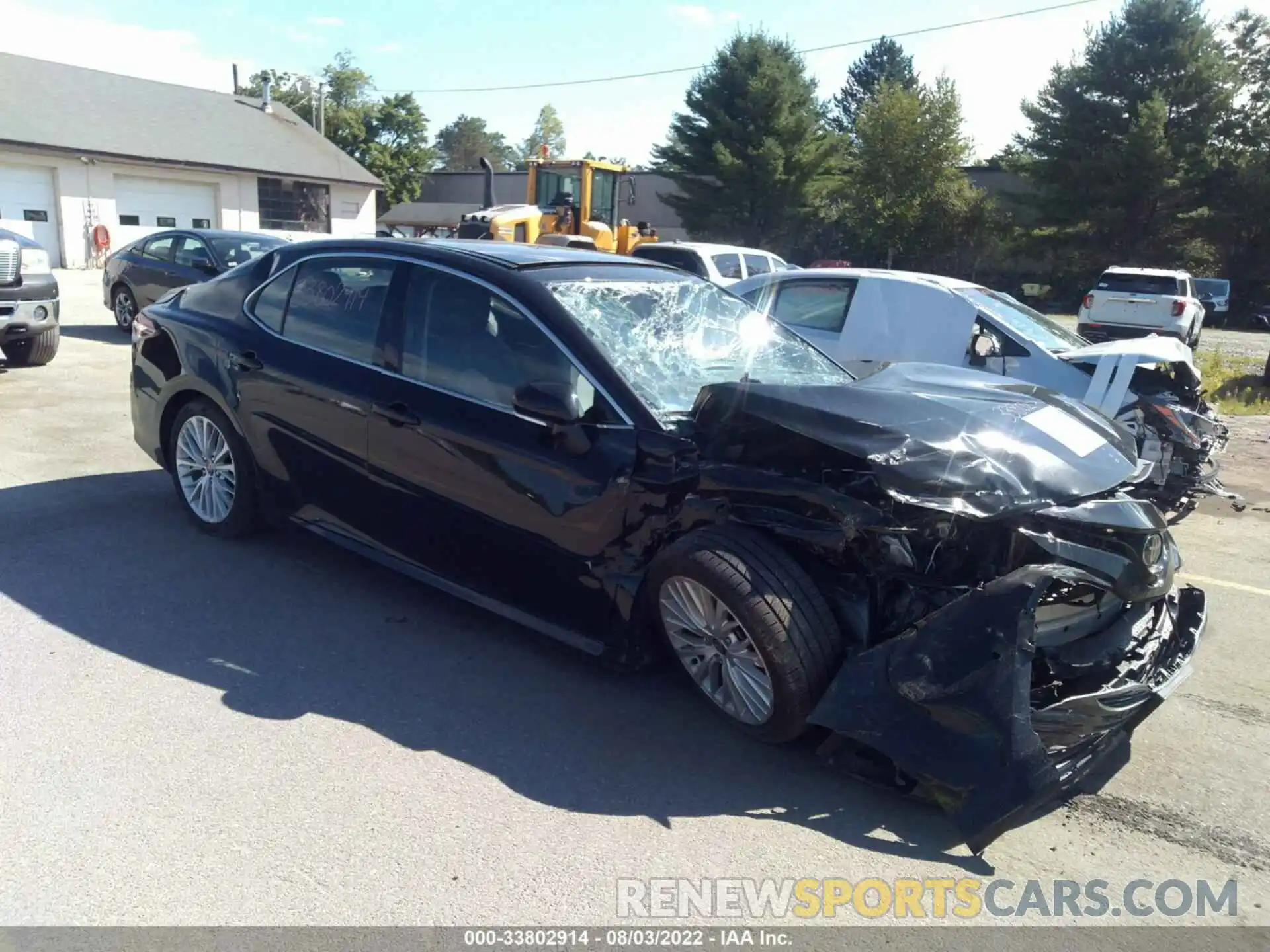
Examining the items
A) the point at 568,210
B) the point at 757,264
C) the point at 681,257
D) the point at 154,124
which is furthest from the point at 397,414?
the point at 154,124

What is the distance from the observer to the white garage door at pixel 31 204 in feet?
96.6

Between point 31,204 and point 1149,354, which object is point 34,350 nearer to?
point 1149,354

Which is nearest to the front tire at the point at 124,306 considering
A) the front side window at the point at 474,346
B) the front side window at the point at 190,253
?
the front side window at the point at 190,253

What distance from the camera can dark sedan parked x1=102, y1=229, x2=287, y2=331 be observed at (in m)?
13.0

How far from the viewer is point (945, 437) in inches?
143

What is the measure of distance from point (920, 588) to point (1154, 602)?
105cm

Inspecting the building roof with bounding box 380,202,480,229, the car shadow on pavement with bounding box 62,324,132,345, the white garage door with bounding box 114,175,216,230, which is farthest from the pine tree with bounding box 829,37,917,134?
the car shadow on pavement with bounding box 62,324,132,345

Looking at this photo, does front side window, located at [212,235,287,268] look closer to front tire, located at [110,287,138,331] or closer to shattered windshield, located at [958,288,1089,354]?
front tire, located at [110,287,138,331]

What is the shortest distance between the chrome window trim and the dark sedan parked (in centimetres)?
802

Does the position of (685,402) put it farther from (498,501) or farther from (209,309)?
(209,309)

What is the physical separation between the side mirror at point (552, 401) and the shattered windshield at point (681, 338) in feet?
0.90

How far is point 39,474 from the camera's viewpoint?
6.66 m

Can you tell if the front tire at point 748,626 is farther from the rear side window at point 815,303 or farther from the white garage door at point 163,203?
the white garage door at point 163,203

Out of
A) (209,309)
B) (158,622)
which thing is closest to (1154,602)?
(158,622)
